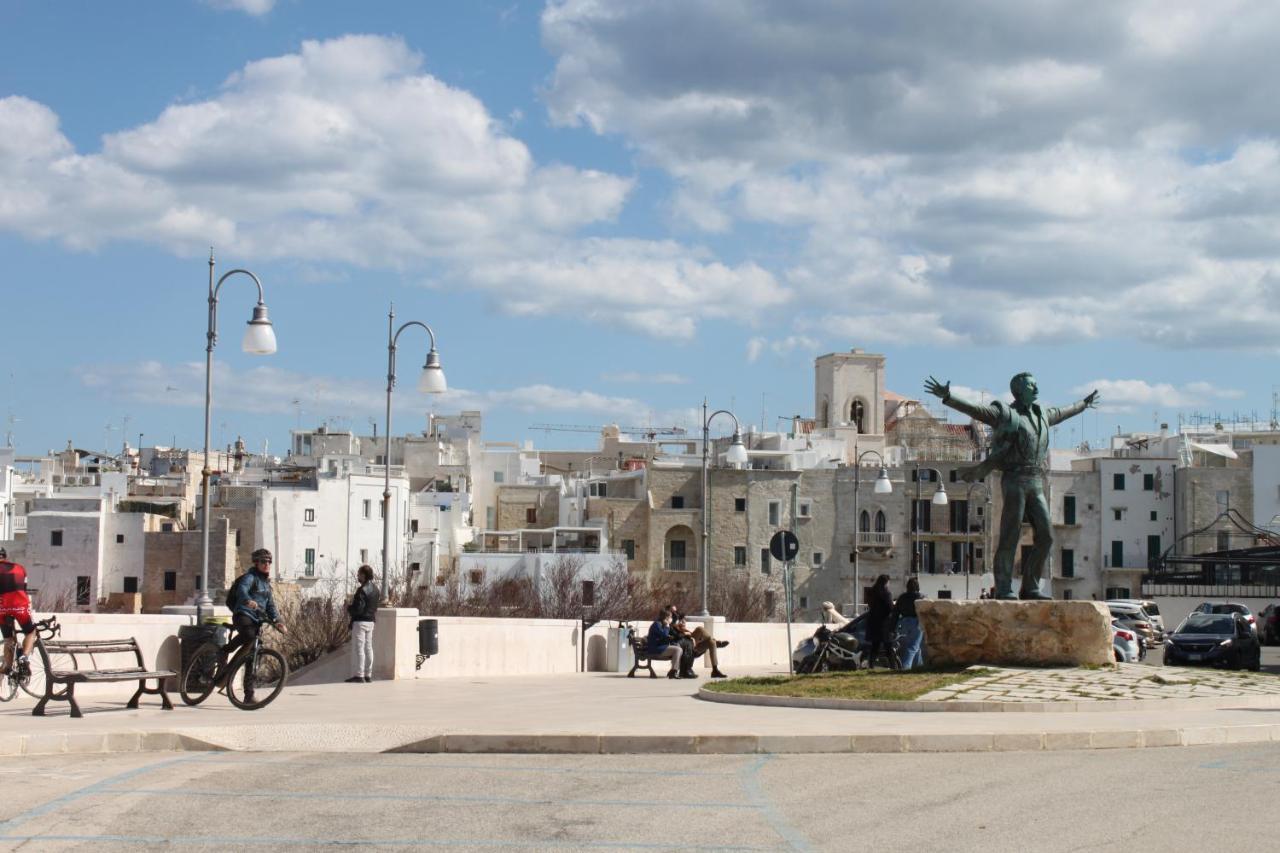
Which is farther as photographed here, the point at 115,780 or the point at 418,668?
the point at 418,668

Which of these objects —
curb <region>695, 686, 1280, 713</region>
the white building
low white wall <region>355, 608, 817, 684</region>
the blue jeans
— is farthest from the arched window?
curb <region>695, 686, 1280, 713</region>

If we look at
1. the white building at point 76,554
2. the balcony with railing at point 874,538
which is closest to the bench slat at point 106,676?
the white building at point 76,554

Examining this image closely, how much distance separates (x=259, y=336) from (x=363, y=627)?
215 inches

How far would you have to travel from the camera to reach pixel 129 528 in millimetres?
90750

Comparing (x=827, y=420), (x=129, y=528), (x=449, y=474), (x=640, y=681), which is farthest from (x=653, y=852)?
(x=827, y=420)

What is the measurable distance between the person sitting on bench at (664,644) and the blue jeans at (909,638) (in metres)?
4.02

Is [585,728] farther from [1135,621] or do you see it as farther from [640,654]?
[1135,621]

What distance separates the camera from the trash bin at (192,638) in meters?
17.2

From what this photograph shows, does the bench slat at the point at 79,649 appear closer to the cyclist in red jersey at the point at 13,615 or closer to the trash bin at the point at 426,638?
the cyclist in red jersey at the point at 13,615

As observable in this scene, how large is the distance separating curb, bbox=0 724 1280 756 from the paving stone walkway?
3.05m

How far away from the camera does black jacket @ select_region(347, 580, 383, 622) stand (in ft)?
71.5

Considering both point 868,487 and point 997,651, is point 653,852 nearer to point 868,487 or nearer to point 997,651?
point 997,651

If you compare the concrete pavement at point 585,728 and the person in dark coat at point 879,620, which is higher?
the person in dark coat at point 879,620

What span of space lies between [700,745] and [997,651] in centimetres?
849
